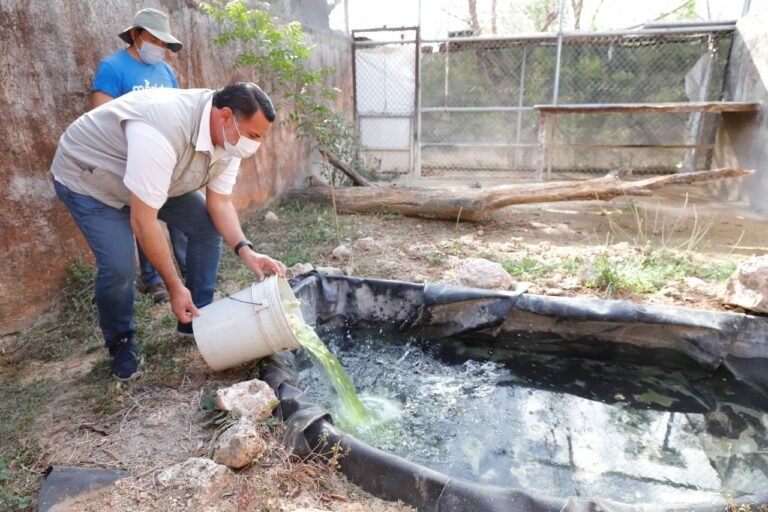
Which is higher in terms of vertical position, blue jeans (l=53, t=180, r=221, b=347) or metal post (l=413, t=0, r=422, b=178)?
metal post (l=413, t=0, r=422, b=178)

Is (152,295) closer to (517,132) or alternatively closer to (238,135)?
(238,135)

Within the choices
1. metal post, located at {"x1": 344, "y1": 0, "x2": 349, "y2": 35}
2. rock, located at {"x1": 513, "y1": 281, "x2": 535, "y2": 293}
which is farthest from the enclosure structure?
rock, located at {"x1": 513, "y1": 281, "x2": 535, "y2": 293}

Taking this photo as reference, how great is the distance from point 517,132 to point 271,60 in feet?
16.0

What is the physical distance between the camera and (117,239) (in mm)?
2068

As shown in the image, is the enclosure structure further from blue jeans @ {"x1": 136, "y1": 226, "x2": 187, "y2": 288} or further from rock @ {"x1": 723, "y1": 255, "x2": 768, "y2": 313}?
blue jeans @ {"x1": 136, "y1": 226, "x2": 187, "y2": 288}

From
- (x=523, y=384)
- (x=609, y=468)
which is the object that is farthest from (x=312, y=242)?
(x=609, y=468)

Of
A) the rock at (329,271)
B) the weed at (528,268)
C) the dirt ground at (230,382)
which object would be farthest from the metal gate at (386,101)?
the rock at (329,271)

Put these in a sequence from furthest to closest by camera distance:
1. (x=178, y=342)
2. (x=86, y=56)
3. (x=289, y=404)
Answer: (x=86, y=56)
(x=178, y=342)
(x=289, y=404)

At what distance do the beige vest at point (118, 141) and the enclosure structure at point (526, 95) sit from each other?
6122 millimetres

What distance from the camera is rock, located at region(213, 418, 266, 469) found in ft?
5.56

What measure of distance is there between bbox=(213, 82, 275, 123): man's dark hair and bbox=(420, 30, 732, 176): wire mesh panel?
6.09m

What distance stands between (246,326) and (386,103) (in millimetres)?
6721

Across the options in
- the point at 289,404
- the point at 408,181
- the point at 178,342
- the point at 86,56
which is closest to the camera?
the point at 289,404

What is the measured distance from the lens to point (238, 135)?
1.96 meters
